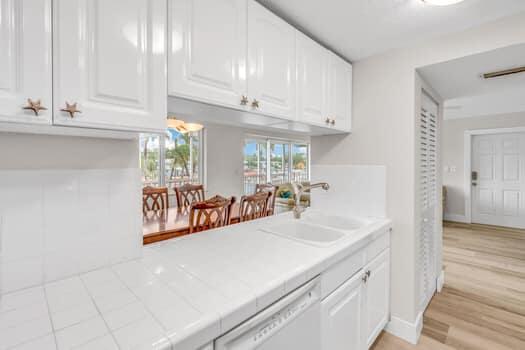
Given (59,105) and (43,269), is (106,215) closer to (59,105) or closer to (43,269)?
(43,269)

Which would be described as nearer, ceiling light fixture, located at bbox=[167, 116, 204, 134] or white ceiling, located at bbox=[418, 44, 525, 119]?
white ceiling, located at bbox=[418, 44, 525, 119]

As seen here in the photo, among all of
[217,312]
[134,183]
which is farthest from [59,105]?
[217,312]

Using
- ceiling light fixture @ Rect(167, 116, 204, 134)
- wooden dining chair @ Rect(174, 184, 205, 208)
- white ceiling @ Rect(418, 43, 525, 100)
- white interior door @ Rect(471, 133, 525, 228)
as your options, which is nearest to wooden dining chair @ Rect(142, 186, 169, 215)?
wooden dining chair @ Rect(174, 184, 205, 208)

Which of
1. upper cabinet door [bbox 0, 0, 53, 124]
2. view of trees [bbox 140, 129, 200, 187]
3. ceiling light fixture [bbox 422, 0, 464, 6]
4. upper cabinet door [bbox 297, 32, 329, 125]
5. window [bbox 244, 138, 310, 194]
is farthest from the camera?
window [bbox 244, 138, 310, 194]

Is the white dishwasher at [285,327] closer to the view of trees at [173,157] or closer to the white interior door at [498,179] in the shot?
the view of trees at [173,157]

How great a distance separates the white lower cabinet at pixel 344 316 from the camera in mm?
1148

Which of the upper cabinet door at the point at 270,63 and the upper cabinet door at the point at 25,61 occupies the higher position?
the upper cabinet door at the point at 270,63

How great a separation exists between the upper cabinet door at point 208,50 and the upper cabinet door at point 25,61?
352 mm

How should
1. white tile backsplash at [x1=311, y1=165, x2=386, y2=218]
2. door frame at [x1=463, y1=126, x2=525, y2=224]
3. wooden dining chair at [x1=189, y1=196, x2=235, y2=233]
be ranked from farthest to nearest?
door frame at [x1=463, y1=126, x2=525, y2=224] < wooden dining chair at [x1=189, y1=196, x2=235, y2=233] < white tile backsplash at [x1=311, y1=165, x2=386, y2=218]

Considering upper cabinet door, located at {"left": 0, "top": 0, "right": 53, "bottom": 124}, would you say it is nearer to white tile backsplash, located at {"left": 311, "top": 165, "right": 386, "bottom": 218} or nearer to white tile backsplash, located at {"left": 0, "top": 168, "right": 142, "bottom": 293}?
white tile backsplash, located at {"left": 0, "top": 168, "right": 142, "bottom": 293}

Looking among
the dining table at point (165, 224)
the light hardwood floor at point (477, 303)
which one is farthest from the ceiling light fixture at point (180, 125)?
the light hardwood floor at point (477, 303)

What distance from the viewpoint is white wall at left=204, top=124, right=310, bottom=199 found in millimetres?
4637

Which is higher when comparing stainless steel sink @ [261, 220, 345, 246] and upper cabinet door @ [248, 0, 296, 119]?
upper cabinet door @ [248, 0, 296, 119]

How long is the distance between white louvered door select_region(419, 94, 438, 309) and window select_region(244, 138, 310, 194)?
139 inches
